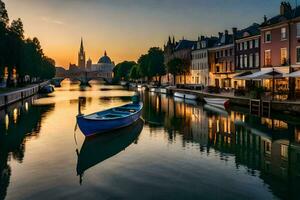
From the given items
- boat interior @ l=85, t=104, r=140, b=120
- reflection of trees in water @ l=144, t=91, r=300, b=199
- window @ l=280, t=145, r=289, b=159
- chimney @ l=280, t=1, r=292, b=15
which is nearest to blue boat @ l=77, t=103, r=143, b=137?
boat interior @ l=85, t=104, r=140, b=120

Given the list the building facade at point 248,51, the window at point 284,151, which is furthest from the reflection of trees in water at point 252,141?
the building facade at point 248,51

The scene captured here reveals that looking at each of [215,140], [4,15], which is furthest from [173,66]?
[215,140]

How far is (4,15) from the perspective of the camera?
6762 centimetres

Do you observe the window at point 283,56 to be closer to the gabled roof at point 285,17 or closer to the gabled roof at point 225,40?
the gabled roof at point 285,17

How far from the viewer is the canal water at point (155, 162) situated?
15.0m

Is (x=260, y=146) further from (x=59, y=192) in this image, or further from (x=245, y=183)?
(x=59, y=192)

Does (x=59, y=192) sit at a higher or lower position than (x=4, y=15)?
lower

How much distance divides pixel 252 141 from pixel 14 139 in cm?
1987

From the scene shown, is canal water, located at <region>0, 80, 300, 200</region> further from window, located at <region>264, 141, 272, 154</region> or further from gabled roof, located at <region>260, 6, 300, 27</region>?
gabled roof, located at <region>260, 6, 300, 27</region>

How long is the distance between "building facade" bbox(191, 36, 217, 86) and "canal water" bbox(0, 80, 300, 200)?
58.4 meters

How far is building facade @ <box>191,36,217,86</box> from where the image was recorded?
9257 cm

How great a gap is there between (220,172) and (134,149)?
7.92 m

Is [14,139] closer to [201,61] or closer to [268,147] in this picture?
[268,147]

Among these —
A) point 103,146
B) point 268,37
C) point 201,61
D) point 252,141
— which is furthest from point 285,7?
point 103,146
